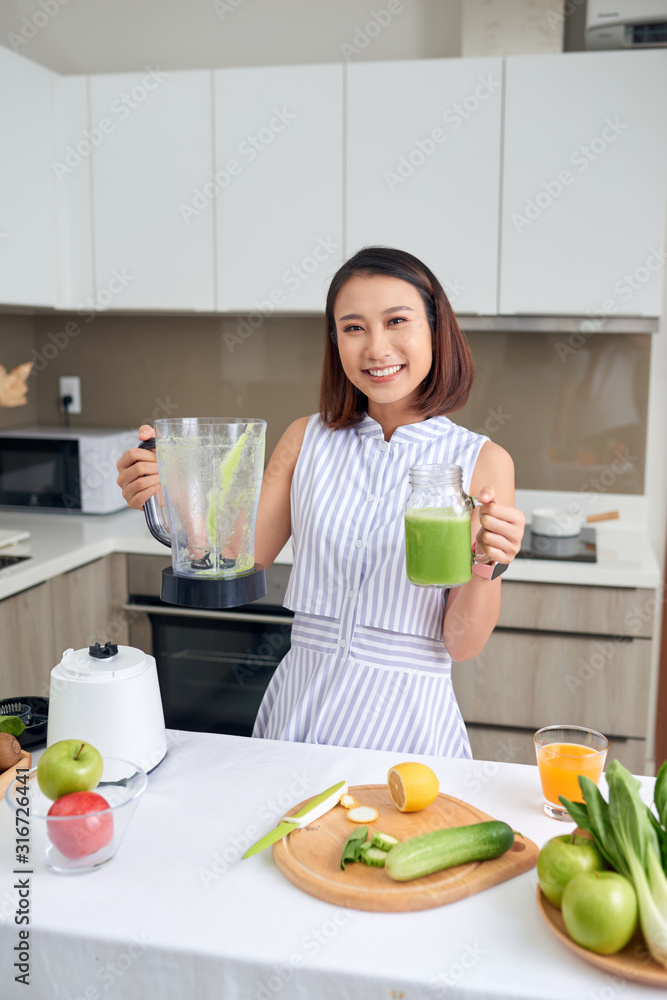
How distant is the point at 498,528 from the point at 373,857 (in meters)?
0.42

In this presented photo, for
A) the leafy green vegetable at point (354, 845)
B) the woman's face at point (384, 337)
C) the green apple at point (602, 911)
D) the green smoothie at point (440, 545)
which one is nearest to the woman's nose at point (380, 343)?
the woman's face at point (384, 337)

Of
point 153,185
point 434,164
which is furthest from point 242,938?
point 153,185

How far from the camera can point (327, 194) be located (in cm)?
249

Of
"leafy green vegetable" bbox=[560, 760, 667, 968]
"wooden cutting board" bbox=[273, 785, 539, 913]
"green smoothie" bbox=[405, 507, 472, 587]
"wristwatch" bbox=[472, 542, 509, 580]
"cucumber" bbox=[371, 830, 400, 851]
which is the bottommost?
"wooden cutting board" bbox=[273, 785, 539, 913]

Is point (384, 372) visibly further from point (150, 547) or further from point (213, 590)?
point (150, 547)

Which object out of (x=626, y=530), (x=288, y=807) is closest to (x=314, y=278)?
(x=626, y=530)

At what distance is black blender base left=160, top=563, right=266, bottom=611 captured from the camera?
1053mm

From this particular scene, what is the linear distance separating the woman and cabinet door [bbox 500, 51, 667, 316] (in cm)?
109

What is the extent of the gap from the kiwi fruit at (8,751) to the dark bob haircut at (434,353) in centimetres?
73

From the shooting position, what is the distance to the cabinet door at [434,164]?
238 cm

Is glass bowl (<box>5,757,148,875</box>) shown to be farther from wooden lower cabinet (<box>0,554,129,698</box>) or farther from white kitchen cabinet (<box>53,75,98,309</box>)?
white kitchen cabinet (<box>53,75,98,309</box>)

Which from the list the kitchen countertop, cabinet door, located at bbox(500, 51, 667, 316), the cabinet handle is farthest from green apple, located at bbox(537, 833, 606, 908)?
cabinet door, located at bbox(500, 51, 667, 316)

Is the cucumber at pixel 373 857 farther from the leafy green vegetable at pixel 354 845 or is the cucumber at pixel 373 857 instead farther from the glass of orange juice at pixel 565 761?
the glass of orange juice at pixel 565 761

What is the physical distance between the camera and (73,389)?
3174mm
